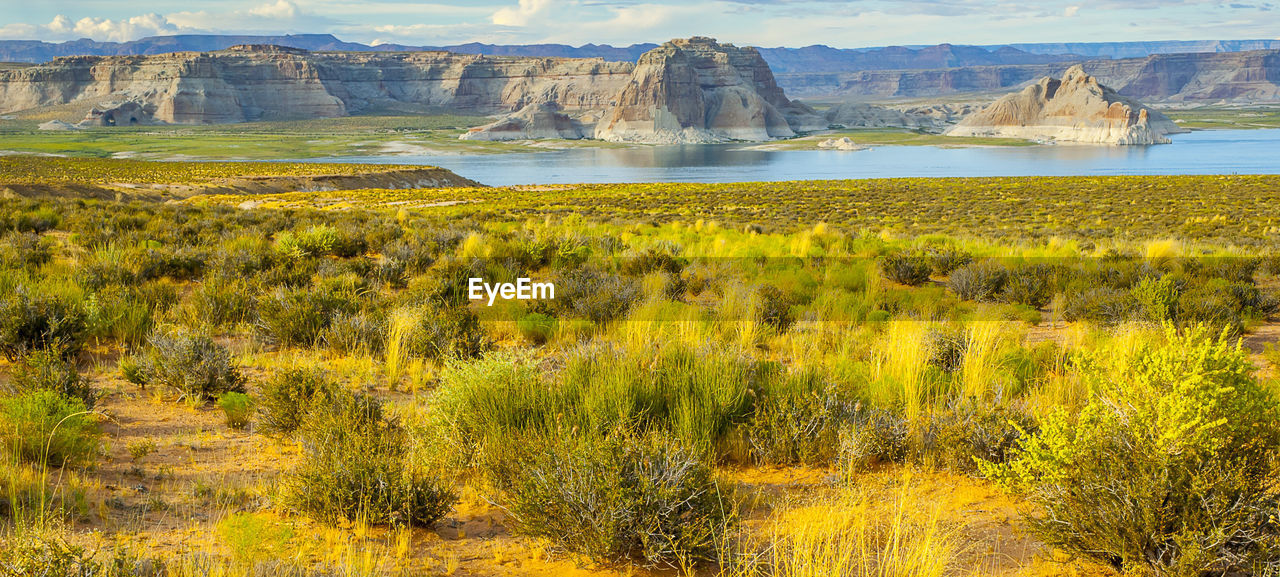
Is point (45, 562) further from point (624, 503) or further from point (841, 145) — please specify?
point (841, 145)

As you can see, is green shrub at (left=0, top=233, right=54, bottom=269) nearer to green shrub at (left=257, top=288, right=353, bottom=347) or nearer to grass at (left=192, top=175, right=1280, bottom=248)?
green shrub at (left=257, top=288, right=353, bottom=347)

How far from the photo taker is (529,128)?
156 meters

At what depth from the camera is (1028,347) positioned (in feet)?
23.6

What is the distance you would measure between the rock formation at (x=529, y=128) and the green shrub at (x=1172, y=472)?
14728 cm

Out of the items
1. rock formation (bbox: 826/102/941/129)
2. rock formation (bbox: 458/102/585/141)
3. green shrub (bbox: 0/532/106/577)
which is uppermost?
rock formation (bbox: 826/102/941/129)

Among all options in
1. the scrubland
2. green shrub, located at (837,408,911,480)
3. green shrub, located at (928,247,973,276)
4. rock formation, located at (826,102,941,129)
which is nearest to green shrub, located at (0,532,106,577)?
the scrubland

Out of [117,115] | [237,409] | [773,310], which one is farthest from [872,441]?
[117,115]

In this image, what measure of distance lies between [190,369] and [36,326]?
1.89 meters

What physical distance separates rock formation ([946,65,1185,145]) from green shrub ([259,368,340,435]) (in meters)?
158

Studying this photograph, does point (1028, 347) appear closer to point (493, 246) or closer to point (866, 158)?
point (493, 246)

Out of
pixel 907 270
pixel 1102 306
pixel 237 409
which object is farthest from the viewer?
pixel 907 270

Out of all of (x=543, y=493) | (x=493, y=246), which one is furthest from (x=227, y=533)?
(x=493, y=246)

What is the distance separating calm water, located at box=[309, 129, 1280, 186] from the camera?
81.1m

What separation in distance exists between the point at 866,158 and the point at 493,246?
107m
